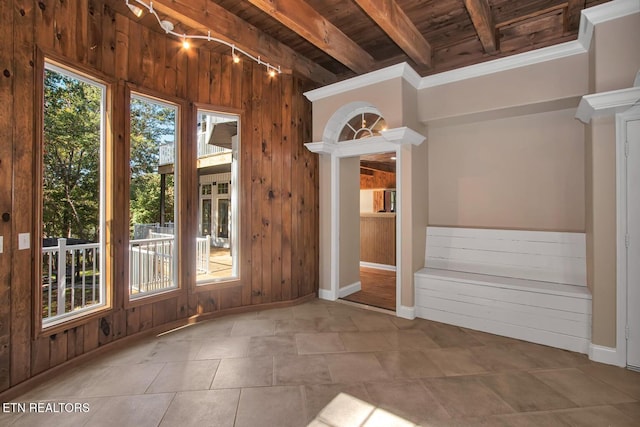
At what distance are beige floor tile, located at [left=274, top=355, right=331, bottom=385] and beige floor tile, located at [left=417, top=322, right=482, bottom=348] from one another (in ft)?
3.97

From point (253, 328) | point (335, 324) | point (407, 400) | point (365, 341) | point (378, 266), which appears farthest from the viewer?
point (378, 266)

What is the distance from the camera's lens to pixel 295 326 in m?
3.32

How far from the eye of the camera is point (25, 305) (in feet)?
7.15

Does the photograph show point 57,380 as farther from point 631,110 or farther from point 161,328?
point 631,110

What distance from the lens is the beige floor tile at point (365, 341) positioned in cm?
280

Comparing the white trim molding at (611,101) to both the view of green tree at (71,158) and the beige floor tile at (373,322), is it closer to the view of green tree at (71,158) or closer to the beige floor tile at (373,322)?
the beige floor tile at (373,322)

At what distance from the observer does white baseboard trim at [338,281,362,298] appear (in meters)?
4.36

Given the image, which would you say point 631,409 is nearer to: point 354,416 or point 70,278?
point 354,416

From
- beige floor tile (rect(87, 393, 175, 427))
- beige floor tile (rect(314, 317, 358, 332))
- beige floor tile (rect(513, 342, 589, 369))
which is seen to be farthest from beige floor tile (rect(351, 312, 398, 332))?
beige floor tile (rect(87, 393, 175, 427))

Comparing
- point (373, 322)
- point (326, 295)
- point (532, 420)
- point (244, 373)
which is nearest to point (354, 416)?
point (244, 373)

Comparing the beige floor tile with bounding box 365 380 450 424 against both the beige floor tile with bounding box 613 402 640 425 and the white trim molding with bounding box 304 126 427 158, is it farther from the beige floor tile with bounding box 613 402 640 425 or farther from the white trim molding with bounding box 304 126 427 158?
the white trim molding with bounding box 304 126 427 158

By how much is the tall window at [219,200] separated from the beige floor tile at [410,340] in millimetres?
2013

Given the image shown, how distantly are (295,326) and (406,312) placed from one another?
1311 mm

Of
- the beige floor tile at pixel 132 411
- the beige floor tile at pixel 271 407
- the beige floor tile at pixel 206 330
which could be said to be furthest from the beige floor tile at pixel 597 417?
the beige floor tile at pixel 206 330
